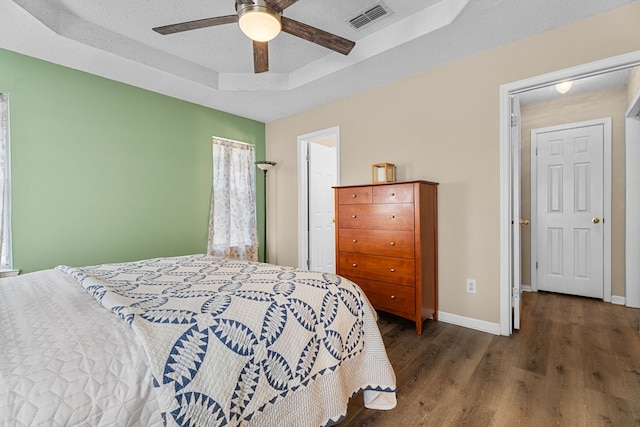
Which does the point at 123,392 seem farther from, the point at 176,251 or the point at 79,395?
the point at 176,251

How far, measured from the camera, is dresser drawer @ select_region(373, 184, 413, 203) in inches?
104

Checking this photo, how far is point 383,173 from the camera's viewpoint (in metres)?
3.07

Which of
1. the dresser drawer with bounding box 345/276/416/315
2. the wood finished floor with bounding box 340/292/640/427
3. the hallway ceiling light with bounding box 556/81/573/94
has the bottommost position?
the wood finished floor with bounding box 340/292/640/427

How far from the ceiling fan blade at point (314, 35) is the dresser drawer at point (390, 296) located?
1.97 meters

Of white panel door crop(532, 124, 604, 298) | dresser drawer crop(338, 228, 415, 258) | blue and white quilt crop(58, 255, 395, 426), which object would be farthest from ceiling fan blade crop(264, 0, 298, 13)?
white panel door crop(532, 124, 604, 298)

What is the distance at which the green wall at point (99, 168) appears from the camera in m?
2.60

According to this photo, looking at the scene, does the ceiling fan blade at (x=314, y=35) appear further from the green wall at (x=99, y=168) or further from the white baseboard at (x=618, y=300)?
the white baseboard at (x=618, y=300)

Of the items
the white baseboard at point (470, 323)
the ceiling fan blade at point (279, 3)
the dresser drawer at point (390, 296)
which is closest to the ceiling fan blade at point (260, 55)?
the ceiling fan blade at point (279, 3)

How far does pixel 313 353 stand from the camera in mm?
1270

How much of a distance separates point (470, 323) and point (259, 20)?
9.33ft

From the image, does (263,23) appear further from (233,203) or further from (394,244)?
(233,203)

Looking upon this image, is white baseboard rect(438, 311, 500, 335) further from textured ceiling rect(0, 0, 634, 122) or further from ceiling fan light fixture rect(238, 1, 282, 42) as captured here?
ceiling fan light fixture rect(238, 1, 282, 42)

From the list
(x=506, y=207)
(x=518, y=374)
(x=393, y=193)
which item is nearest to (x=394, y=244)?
(x=393, y=193)

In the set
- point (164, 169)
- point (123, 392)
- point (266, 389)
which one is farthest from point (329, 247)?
point (123, 392)
